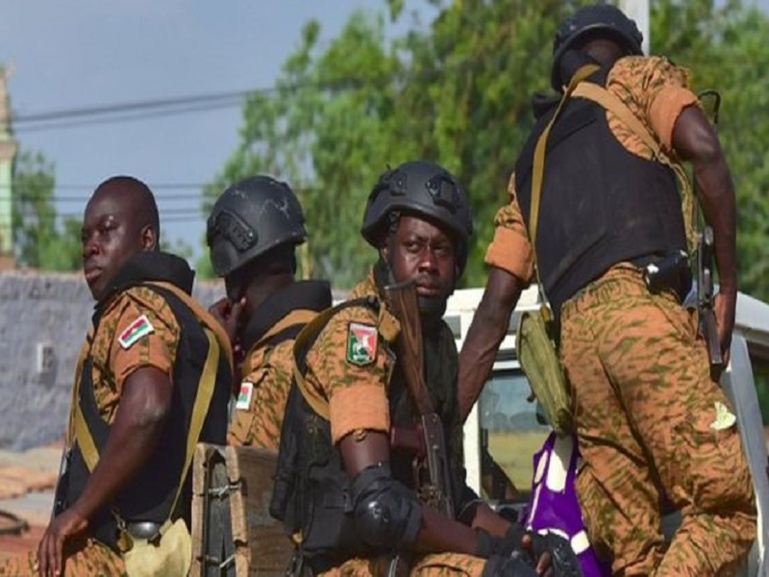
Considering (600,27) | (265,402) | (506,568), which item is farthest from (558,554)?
(600,27)

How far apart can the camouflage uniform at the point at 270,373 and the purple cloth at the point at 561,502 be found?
2.53 feet

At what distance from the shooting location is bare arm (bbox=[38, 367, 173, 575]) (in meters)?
5.66

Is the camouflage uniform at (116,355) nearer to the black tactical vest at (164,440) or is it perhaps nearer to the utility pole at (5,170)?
the black tactical vest at (164,440)

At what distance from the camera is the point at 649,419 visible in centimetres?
557

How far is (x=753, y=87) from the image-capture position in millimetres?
34062

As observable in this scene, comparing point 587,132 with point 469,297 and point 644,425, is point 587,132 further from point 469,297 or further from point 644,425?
point 469,297

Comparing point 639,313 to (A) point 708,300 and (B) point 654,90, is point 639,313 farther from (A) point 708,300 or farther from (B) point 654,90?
(B) point 654,90

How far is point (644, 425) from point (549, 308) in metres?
0.54

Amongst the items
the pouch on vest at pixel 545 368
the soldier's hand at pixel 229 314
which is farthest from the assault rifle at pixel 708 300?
the soldier's hand at pixel 229 314

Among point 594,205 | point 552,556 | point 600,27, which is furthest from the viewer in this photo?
point 600,27

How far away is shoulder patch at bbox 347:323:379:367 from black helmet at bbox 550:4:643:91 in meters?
1.33

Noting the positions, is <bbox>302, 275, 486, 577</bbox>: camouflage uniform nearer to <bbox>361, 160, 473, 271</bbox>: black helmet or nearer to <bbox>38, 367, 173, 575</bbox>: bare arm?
<bbox>361, 160, 473, 271</bbox>: black helmet

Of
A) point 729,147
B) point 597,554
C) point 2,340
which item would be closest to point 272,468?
point 597,554

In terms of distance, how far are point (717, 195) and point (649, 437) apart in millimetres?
683
